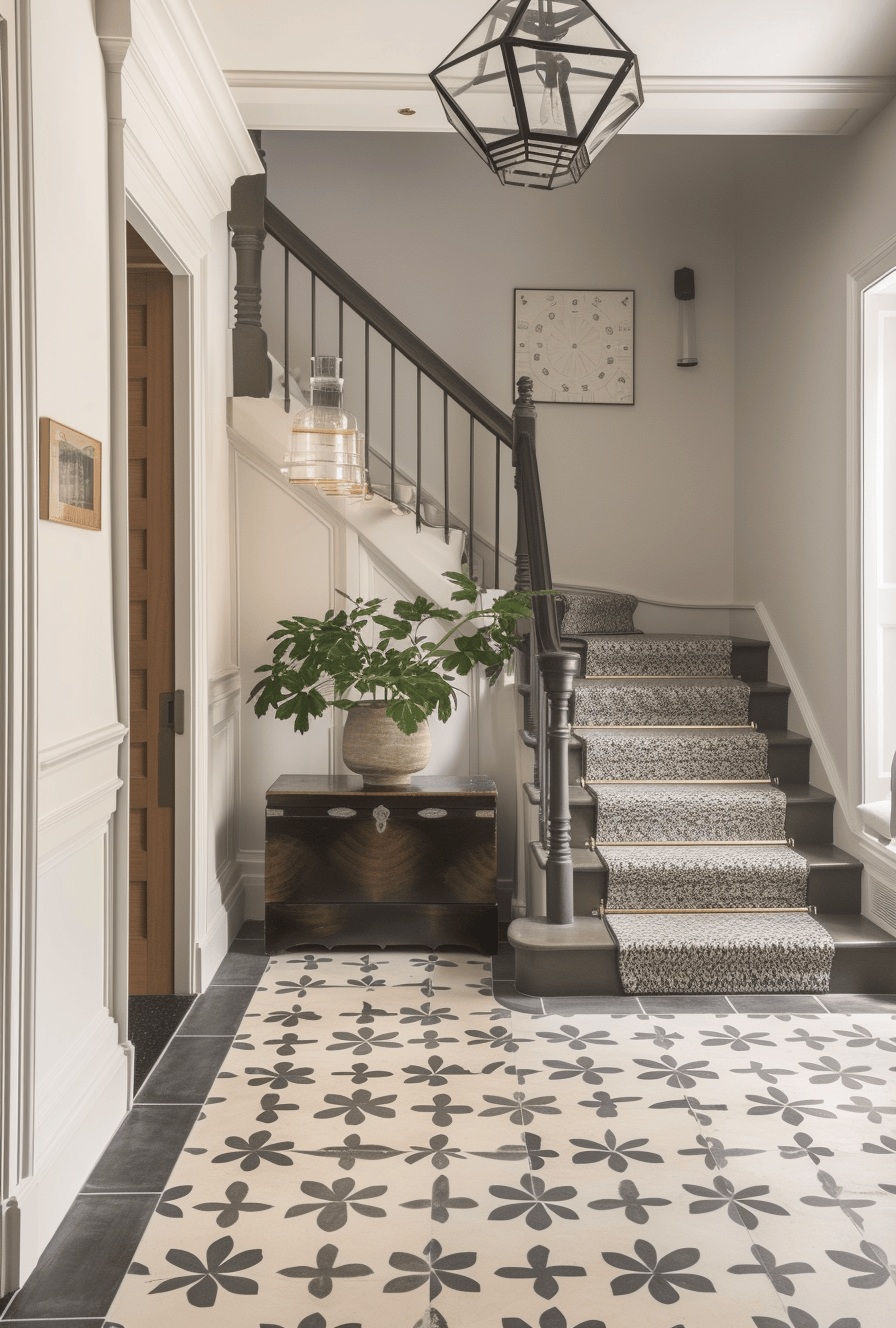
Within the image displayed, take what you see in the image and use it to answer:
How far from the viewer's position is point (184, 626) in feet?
11.9

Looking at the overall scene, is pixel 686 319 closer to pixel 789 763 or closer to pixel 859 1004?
pixel 789 763

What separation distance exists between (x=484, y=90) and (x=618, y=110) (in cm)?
26

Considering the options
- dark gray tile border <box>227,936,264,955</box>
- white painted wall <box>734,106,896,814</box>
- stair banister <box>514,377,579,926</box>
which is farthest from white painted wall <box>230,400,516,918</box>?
white painted wall <box>734,106,896,814</box>

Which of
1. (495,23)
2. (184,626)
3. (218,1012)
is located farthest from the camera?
(184,626)

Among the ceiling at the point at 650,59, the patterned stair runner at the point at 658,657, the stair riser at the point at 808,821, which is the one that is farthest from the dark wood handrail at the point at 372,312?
the stair riser at the point at 808,821

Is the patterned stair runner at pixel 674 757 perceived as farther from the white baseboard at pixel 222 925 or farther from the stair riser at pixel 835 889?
the white baseboard at pixel 222 925

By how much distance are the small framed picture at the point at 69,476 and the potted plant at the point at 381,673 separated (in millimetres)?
1566

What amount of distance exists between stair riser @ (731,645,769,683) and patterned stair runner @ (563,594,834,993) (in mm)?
60

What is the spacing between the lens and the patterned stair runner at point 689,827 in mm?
3518

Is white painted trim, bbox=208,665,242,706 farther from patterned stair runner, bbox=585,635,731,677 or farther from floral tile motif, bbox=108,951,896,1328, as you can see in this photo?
patterned stair runner, bbox=585,635,731,677

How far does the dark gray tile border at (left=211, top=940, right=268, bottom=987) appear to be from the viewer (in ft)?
12.1

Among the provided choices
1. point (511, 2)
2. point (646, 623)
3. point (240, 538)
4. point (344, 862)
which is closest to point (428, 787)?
point (344, 862)

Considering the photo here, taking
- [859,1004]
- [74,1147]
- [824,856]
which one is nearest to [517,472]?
[824,856]

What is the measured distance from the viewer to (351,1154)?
2465 millimetres
